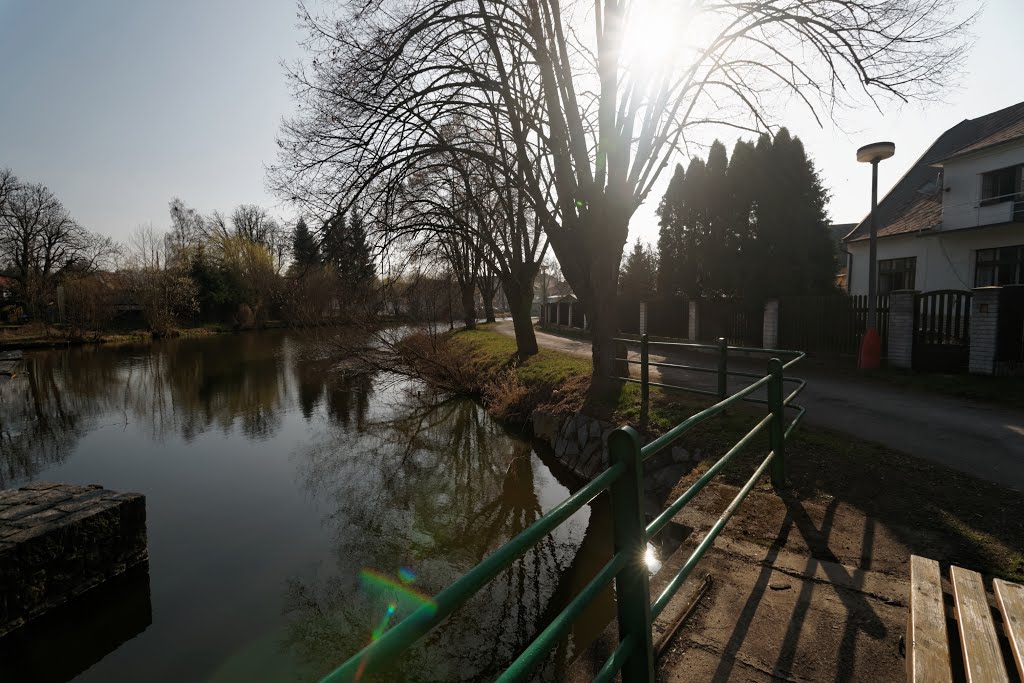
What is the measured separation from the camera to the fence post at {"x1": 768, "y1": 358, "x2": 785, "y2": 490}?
13.5ft

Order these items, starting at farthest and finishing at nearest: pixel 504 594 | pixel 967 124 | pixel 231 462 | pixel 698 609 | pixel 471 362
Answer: pixel 967 124 < pixel 471 362 < pixel 231 462 < pixel 504 594 < pixel 698 609

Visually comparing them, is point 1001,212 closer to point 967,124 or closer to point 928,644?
point 967,124

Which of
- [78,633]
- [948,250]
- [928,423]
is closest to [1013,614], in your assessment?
[928,423]

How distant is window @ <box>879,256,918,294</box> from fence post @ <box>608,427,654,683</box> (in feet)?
71.1

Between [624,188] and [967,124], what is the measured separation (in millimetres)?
20803

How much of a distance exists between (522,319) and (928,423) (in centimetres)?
1179

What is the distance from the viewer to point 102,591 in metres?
5.61

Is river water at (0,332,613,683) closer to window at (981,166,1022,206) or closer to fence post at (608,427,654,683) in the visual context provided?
fence post at (608,427,654,683)

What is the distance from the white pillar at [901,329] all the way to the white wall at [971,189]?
31.2ft

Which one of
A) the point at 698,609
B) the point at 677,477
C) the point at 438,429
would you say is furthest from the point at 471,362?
the point at 698,609

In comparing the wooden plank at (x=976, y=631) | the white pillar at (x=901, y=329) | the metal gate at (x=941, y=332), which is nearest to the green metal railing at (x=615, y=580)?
the wooden plank at (x=976, y=631)

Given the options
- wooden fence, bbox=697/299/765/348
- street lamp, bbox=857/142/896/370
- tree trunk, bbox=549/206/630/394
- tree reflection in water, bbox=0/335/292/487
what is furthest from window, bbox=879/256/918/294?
tree reflection in water, bbox=0/335/292/487

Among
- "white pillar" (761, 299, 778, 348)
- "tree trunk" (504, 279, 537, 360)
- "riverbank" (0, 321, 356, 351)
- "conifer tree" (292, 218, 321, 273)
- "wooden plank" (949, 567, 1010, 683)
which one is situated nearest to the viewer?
"wooden plank" (949, 567, 1010, 683)

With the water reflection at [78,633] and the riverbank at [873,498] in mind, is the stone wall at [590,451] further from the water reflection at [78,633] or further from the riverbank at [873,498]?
the water reflection at [78,633]
